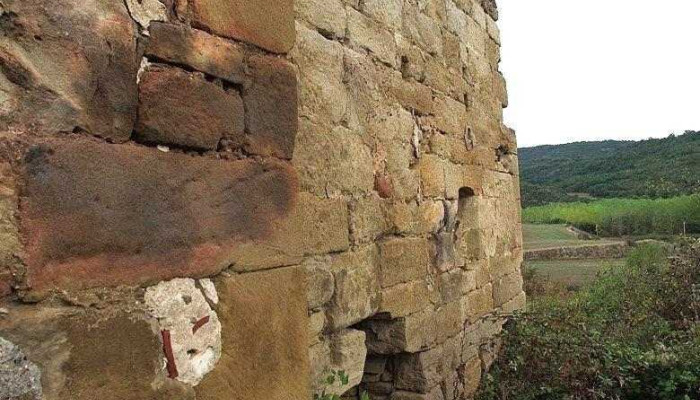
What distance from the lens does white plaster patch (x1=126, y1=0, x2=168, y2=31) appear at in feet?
4.79

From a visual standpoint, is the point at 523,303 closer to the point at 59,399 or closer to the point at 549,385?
the point at 549,385

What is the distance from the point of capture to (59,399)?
1.23m

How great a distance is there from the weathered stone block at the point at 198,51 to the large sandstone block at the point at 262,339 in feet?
1.72

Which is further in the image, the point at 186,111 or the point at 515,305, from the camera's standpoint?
the point at 515,305

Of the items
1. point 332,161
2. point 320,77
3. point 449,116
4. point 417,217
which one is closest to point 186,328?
point 332,161

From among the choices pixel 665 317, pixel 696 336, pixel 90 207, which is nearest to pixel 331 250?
pixel 90 207

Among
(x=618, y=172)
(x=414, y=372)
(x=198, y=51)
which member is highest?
(x=618, y=172)

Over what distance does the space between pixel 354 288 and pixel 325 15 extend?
1260mm

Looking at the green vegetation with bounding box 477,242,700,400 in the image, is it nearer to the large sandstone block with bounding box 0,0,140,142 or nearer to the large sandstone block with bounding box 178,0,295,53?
the large sandstone block with bounding box 178,0,295,53

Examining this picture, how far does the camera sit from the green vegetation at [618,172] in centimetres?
3081

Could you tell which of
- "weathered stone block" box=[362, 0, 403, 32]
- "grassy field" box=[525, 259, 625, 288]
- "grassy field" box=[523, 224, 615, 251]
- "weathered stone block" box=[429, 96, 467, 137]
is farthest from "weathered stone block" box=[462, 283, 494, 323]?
"grassy field" box=[523, 224, 615, 251]

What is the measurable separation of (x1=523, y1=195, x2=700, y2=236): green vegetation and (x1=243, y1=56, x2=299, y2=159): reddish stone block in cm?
2276

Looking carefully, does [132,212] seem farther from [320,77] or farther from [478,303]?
[478,303]

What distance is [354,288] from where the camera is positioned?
3.07 meters
